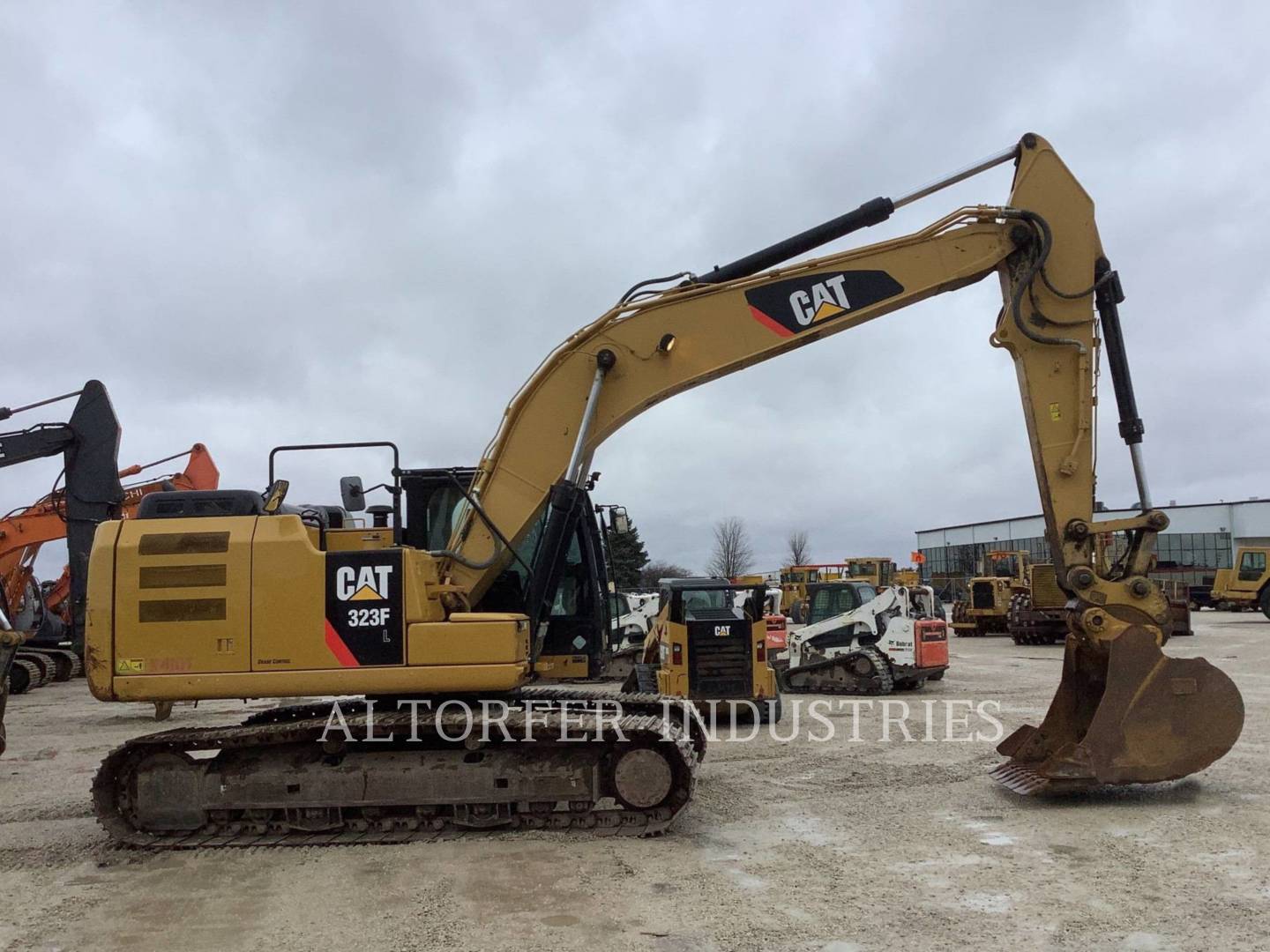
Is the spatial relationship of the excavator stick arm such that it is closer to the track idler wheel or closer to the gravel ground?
the gravel ground

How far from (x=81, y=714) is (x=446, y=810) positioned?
11321mm

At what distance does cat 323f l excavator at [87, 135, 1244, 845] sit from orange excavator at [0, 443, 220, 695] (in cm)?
1306

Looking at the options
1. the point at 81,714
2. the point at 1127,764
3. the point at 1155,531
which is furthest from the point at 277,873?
the point at 81,714

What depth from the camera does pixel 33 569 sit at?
21328 mm

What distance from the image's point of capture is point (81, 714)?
625 inches

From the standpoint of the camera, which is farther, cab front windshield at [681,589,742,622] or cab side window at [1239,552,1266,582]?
cab side window at [1239,552,1266,582]

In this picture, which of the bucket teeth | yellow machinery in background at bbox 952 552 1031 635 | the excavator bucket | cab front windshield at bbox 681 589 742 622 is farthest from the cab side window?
the excavator bucket

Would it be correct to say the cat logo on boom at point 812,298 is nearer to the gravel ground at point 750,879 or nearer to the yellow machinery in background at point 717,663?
the gravel ground at point 750,879

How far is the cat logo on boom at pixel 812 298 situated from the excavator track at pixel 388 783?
3.35 meters

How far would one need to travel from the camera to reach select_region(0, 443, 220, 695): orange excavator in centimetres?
2017

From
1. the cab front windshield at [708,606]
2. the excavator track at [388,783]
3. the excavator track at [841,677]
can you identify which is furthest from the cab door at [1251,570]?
the excavator track at [388,783]

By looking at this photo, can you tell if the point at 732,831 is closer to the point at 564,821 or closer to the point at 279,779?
the point at 564,821

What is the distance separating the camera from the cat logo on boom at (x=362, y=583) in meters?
7.07

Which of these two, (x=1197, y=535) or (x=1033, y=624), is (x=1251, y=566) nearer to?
(x=1033, y=624)
